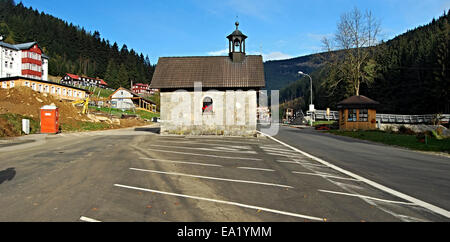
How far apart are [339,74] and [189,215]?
37716 mm

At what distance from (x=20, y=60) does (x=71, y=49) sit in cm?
6692

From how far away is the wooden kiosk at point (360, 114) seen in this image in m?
28.8

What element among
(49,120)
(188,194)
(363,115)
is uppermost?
(363,115)

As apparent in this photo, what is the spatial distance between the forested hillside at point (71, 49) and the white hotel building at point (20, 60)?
35.6 meters

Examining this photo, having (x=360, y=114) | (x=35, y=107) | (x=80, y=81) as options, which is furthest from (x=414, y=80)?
(x=80, y=81)

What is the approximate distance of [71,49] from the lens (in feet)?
419

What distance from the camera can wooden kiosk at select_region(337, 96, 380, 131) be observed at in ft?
94.4

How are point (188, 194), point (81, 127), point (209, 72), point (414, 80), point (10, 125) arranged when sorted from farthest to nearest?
point (414, 80) → point (81, 127) → point (209, 72) → point (10, 125) → point (188, 194)

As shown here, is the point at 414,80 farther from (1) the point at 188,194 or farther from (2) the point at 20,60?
(2) the point at 20,60

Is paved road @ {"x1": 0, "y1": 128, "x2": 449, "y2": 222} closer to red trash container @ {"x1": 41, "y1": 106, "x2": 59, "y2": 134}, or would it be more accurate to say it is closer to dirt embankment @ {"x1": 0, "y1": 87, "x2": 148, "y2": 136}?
red trash container @ {"x1": 41, "y1": 106, "x2": 59, "y2": 134}

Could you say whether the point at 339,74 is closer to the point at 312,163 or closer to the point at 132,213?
the point at 312,163

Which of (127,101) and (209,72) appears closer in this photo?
(209,72)
